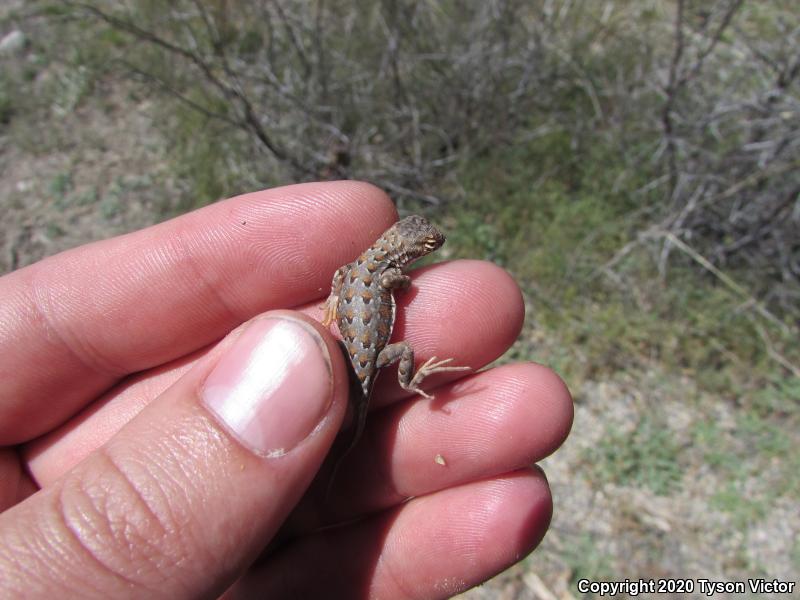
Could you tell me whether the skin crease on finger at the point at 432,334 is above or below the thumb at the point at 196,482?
below

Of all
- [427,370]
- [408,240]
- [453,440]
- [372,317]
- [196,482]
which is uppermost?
[408,240]

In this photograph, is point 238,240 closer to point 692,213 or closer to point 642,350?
point 642,350

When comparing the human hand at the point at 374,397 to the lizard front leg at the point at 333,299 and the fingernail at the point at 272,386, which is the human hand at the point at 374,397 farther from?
the fingernail at the point at 272,386

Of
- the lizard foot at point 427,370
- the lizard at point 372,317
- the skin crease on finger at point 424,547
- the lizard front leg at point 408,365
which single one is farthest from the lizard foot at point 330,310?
the skin crease on finger at point 424,547

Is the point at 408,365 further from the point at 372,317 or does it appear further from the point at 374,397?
the point at 374,397

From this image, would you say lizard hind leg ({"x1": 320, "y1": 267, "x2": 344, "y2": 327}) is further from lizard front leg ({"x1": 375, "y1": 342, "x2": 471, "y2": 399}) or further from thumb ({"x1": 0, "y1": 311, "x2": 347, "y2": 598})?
thumb ({"x1": 0, "y1": 311, "x2": 347, "y2": 598})

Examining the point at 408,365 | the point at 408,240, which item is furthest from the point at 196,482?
the point at 408,240

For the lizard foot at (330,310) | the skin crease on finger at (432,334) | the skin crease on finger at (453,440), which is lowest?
the skin crease on finger at (453,440)
